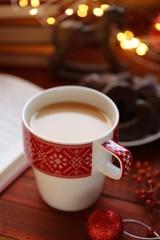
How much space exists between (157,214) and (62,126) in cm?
18

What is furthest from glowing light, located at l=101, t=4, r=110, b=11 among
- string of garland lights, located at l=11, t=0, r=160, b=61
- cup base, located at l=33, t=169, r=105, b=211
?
cup base, located at l=33, t=169, r=105, b=211

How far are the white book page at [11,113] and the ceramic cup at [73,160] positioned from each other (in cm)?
8

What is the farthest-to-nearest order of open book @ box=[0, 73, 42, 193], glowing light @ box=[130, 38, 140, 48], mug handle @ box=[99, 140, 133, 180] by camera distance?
1. glowing light @ box=[130, 38, 140, 48]
2. open book @ box=[0, 73, 42, 193]
3. mug handle @ box=[99, 140, 133, 180]

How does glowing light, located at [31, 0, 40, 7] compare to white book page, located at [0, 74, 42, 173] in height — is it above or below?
above

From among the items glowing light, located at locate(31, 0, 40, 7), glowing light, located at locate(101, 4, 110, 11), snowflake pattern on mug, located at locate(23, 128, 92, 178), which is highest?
glowing light, located at locate(31, 0, 40, 7)

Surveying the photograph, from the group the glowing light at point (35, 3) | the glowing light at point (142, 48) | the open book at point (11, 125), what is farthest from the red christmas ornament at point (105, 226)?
the glowing light at point (35, 3)

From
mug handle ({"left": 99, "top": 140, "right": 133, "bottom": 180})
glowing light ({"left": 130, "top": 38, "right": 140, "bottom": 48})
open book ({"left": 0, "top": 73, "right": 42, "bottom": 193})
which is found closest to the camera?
mug handle ({"left": 99, "top": 140, "right": 133, "bottom": 180})

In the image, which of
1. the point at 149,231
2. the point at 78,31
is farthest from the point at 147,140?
the point at 78,31

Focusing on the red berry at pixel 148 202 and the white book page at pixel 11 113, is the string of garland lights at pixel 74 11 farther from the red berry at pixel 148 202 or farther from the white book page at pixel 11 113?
the red berry at pixel 148 202

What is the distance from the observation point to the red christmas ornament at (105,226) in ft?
1.58

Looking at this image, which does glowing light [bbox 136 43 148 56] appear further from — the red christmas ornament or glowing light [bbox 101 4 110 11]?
the red christmas ornament

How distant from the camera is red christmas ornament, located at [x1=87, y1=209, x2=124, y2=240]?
0.48 m

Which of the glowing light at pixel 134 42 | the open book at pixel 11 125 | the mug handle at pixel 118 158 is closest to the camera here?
the mug handle at pixel 118 158

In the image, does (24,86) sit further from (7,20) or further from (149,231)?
(149,231)
